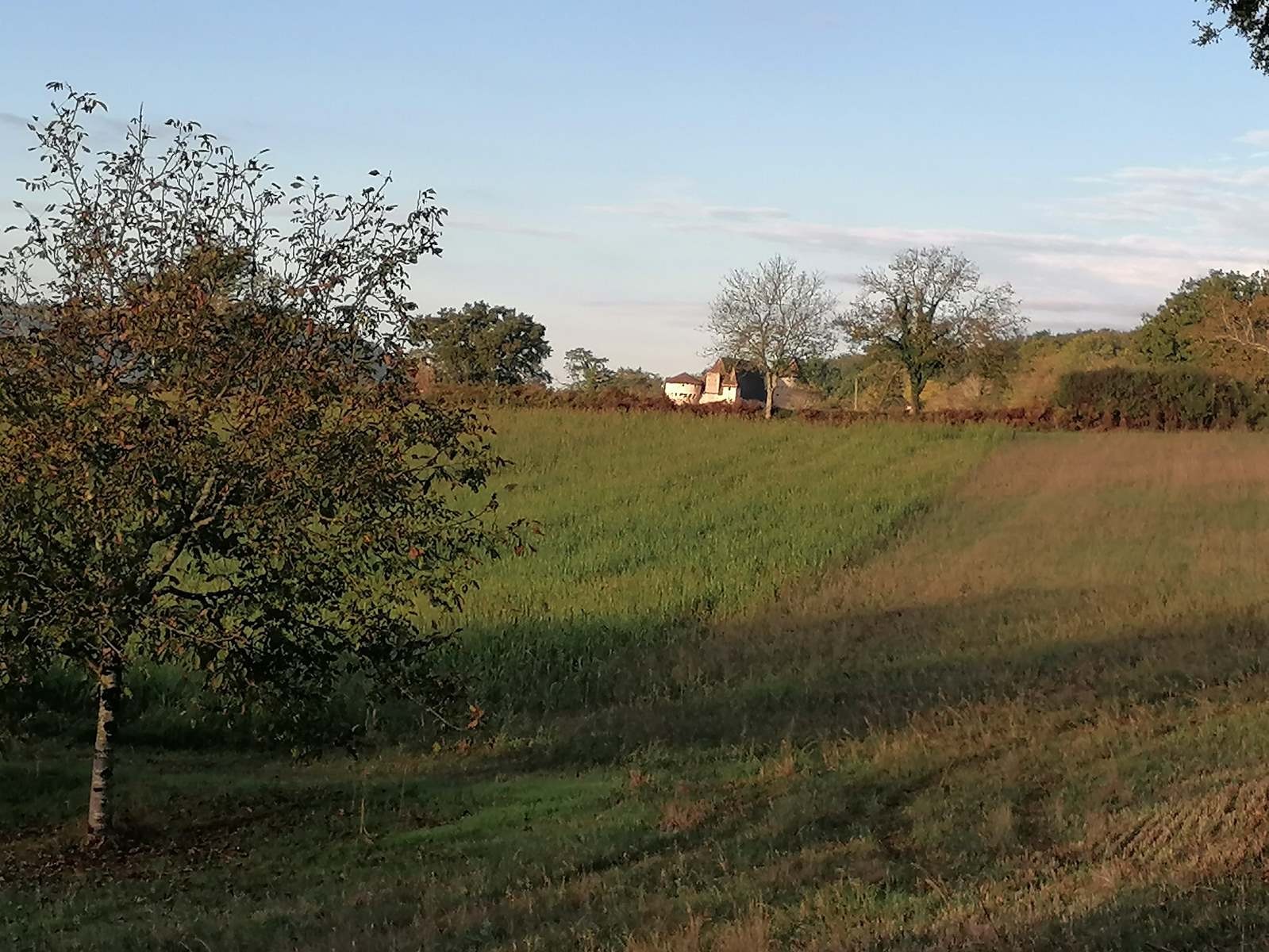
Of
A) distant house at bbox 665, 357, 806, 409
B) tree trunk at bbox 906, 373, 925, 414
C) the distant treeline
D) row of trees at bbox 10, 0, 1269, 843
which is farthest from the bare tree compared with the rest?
row of trees at bbox 10, 0, 1269, 843

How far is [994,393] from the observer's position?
8388cm

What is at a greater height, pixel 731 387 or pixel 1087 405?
pixel 731 387

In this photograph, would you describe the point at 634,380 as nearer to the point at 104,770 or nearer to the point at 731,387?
the point at 731,387

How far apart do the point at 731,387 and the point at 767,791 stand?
109999 millimetres

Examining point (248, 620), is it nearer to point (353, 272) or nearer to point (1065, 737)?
point (353, 272)

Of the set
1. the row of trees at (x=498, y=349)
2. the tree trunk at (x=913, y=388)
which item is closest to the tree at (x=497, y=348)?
the row of trees at (x=498, y=349)

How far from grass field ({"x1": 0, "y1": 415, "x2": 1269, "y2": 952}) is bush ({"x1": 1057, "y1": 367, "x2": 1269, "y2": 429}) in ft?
105

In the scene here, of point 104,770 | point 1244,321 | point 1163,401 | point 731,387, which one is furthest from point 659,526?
point 731,387

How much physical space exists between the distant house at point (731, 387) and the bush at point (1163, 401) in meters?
30.3

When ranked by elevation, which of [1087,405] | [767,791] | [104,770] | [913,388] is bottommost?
[767,791]

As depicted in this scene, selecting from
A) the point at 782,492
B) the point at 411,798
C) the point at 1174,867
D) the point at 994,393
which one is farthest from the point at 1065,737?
the point at 994,393

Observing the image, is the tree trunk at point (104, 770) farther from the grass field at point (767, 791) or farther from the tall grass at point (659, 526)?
the tall grass at point (659, 526)

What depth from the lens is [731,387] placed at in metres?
119

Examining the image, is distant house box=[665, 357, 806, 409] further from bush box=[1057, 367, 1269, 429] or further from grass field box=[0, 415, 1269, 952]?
grass field box=[0, 415, 1269, 952]
